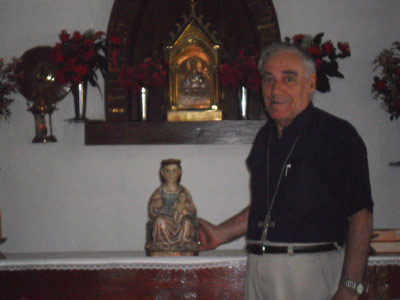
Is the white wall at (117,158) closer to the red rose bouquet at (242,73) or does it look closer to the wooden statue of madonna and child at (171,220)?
the red rose bouquet at (242,73)

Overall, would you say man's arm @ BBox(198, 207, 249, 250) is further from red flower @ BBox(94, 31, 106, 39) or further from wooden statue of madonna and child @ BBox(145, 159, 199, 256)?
red flower @ BBox(94, 31, 106, 39)

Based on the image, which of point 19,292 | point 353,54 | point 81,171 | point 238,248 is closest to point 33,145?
point 81,171

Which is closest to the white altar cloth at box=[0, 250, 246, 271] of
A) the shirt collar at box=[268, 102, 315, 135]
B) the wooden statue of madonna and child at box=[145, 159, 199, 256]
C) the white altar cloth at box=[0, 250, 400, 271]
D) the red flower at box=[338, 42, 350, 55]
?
the white altar cloth at box=[0, 250, 400, 271]

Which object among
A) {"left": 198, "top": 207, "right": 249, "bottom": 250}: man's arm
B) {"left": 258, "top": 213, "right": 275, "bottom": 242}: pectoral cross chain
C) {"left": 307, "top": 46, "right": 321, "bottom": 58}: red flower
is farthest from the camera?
{"left": 307, "top": 46, "right": 321, "bottom": 58}: red flower

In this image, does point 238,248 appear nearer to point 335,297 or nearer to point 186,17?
point 186,17

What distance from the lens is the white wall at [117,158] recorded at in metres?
3.83

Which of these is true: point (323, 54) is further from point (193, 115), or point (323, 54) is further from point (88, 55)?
point (88, 55)

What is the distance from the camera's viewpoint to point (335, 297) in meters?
1.72

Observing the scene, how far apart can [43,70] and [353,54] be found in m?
2.15

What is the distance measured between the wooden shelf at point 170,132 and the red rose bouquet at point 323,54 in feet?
1.58

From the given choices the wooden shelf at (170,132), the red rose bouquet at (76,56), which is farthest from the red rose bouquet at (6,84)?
the wooden shelf at (170,132)

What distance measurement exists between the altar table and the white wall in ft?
3.11

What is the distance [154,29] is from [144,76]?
1.63ft

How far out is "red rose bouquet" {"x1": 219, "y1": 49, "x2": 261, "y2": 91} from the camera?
3.61 m
